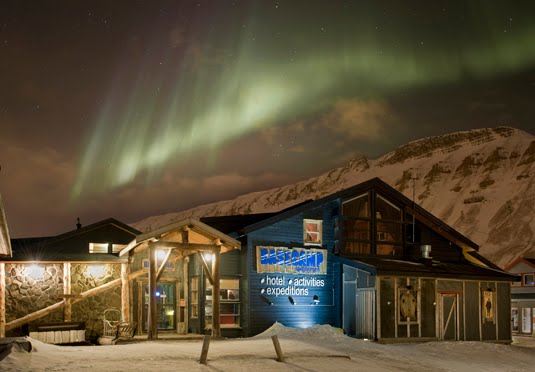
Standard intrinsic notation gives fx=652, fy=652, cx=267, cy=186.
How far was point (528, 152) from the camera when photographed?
4924 inches

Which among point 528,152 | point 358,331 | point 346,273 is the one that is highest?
point 528,152

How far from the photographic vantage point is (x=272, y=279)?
25.8m

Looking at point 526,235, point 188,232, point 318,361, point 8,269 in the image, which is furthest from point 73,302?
point 526,235

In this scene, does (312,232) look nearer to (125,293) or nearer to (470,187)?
(125,293)

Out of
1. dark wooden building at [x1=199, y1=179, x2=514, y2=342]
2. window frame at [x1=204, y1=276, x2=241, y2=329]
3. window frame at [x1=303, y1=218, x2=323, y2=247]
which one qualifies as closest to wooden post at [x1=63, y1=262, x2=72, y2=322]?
window frame at [x1=204, y1=276, x2=241, y2=329]

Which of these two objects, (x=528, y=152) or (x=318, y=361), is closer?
(x=318, y=361)

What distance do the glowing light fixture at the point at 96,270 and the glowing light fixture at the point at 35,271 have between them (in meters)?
1.65

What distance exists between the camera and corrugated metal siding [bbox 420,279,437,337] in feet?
87.0

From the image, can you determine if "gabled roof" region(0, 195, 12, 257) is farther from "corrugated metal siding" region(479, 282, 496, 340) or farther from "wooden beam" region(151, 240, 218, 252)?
"corrugated metal siding" region(479, 282, 496, 340)

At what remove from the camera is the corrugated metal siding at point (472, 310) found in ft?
91.5

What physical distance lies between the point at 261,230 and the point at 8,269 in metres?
9.39

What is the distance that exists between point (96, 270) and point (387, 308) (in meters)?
11.2

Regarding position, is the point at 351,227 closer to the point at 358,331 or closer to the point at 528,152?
the point at 358,331

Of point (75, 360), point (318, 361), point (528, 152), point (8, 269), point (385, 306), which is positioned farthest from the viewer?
point (528, 152)
